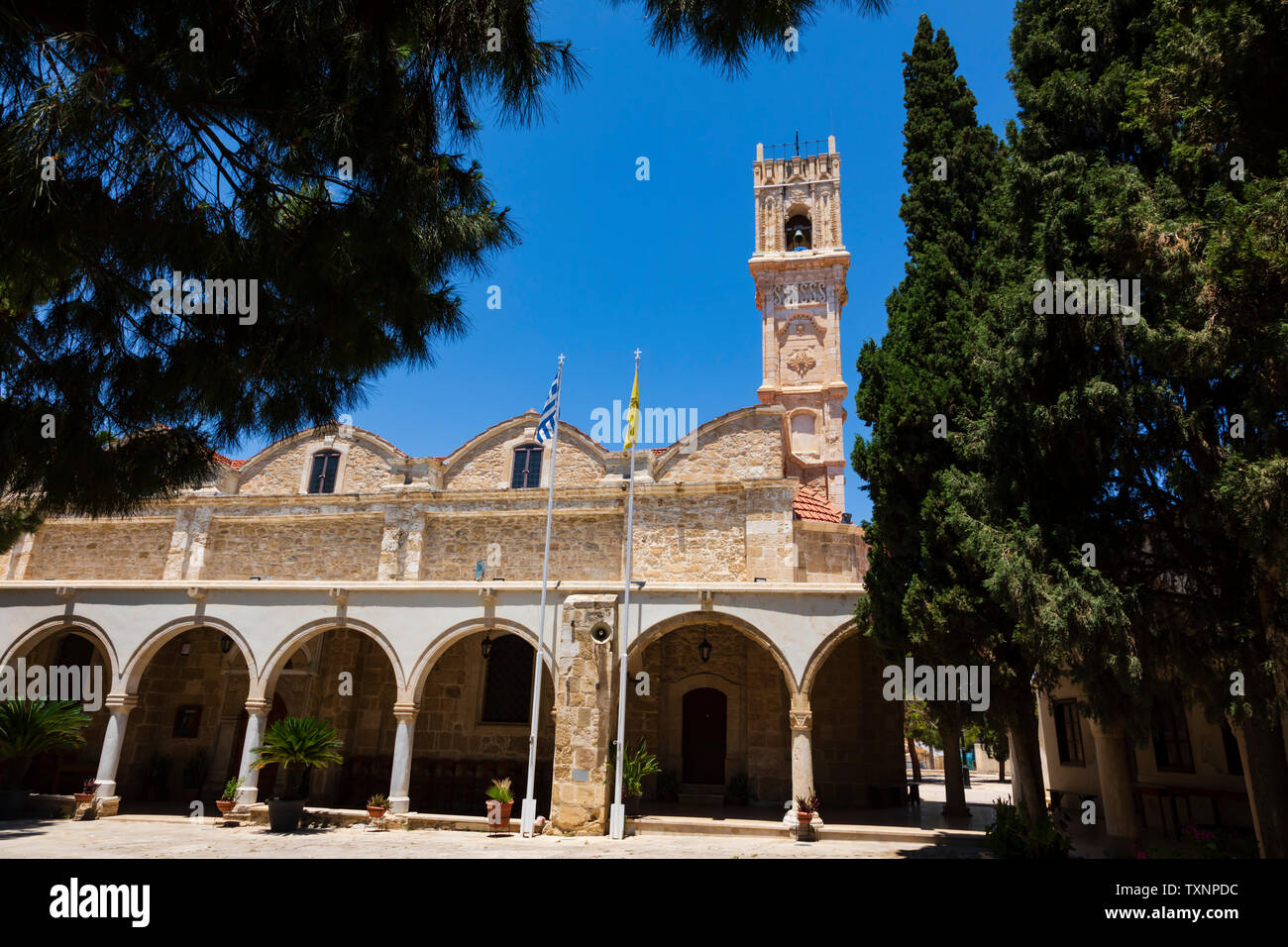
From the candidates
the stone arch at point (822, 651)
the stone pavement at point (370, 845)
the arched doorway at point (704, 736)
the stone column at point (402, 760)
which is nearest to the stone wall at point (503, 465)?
the arched doorway at point (704, 736)

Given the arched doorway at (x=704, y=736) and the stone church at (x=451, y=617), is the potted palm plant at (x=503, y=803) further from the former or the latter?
the arched doorway at (x=704, y=736)

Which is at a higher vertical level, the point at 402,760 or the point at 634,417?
the point at 634,417

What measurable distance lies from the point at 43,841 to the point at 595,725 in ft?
23.7

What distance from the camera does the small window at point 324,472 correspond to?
1733 centimetres

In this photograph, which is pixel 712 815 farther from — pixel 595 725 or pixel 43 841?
pixel 43 841

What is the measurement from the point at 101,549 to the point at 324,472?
5.37 metres

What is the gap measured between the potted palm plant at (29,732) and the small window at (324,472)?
6294 millimetres

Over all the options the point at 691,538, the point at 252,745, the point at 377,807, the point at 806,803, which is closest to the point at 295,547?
the point at 252,745

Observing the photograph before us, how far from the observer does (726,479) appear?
15703mm

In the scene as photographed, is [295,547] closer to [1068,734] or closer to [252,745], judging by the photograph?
[252,745]

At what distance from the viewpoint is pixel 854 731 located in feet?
49.1

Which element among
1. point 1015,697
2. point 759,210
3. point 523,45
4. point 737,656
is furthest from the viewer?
point 759,210
